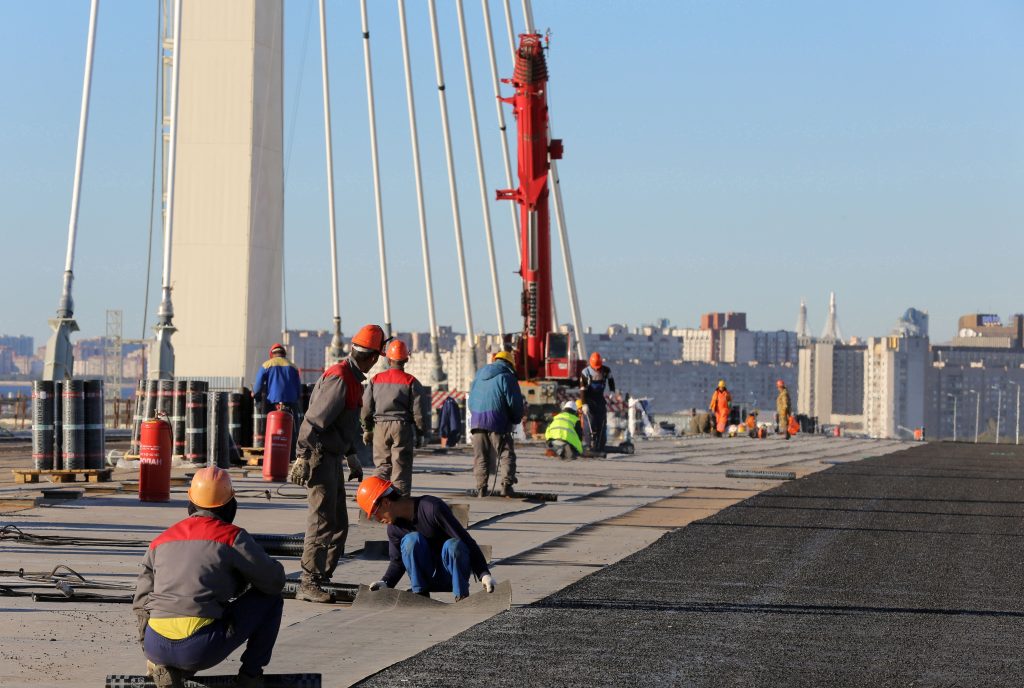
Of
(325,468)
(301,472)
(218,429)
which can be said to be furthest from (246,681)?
A: (218,429)

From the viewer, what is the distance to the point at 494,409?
1942 centimetres

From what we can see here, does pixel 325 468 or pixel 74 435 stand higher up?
pixel 325 468

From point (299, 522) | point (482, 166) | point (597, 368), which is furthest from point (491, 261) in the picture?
point (299, 522)

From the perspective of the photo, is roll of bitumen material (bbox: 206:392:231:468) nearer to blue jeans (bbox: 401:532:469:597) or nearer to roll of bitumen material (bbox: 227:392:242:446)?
roll of bitumen material (bbox: 227:392:242:446)

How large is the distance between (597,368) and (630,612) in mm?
21744

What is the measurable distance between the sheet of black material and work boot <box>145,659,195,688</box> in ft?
4.62

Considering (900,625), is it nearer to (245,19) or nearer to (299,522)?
(299,522)

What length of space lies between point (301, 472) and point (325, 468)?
0.66 feet

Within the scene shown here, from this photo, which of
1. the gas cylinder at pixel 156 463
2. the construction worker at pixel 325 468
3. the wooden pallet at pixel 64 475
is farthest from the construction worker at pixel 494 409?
the construction worker at pixel 325 468

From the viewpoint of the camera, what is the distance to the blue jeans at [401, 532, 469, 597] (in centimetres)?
1066

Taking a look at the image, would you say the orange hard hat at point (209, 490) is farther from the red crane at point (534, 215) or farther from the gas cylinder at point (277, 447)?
the red crane at point (534, 215)

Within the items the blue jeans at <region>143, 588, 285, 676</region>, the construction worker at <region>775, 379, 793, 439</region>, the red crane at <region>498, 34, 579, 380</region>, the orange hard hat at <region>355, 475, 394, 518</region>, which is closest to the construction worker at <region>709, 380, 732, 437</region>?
the construction worker at <region>775, 379, 793, 439</region>

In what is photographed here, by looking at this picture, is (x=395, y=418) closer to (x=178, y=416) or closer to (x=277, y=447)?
(x=277, y=447)

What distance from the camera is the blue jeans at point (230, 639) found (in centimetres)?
712
